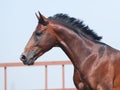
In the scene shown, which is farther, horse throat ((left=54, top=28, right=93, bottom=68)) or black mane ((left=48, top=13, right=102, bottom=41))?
black mane ((left=48, top=13, right=102, bottom=41))

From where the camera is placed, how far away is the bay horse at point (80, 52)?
520cm

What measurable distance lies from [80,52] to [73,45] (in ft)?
0.44

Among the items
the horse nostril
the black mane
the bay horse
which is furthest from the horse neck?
the horse nostril

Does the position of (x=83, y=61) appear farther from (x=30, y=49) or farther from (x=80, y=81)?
(x=30, y=49)

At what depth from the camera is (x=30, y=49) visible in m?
5.33

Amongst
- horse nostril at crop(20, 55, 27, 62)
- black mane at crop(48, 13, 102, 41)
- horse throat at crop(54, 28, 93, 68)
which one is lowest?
horse nostril at crop(20, 55, 27, 62)

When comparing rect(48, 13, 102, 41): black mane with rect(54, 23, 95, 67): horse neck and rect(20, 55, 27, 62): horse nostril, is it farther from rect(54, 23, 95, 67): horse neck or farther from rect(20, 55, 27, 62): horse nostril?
rect(20, 55, 27, 62): horse nostril

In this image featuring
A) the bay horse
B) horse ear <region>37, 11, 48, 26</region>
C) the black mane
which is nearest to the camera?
the bay horse

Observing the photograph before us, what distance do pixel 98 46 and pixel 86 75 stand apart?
47 cm

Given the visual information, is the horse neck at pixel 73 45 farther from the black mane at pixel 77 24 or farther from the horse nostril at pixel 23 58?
the horse nostril at pixel 23 58

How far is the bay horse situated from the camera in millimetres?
5195

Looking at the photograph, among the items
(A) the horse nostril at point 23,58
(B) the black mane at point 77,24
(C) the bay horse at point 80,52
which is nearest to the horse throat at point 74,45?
(C) the bay horse at point 80,52

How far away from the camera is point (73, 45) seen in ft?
17.7

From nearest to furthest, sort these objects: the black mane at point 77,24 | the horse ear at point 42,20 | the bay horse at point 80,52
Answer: the bay horse at point 80,52, the horse ear at point 42,20, the black mane at point 77,24
